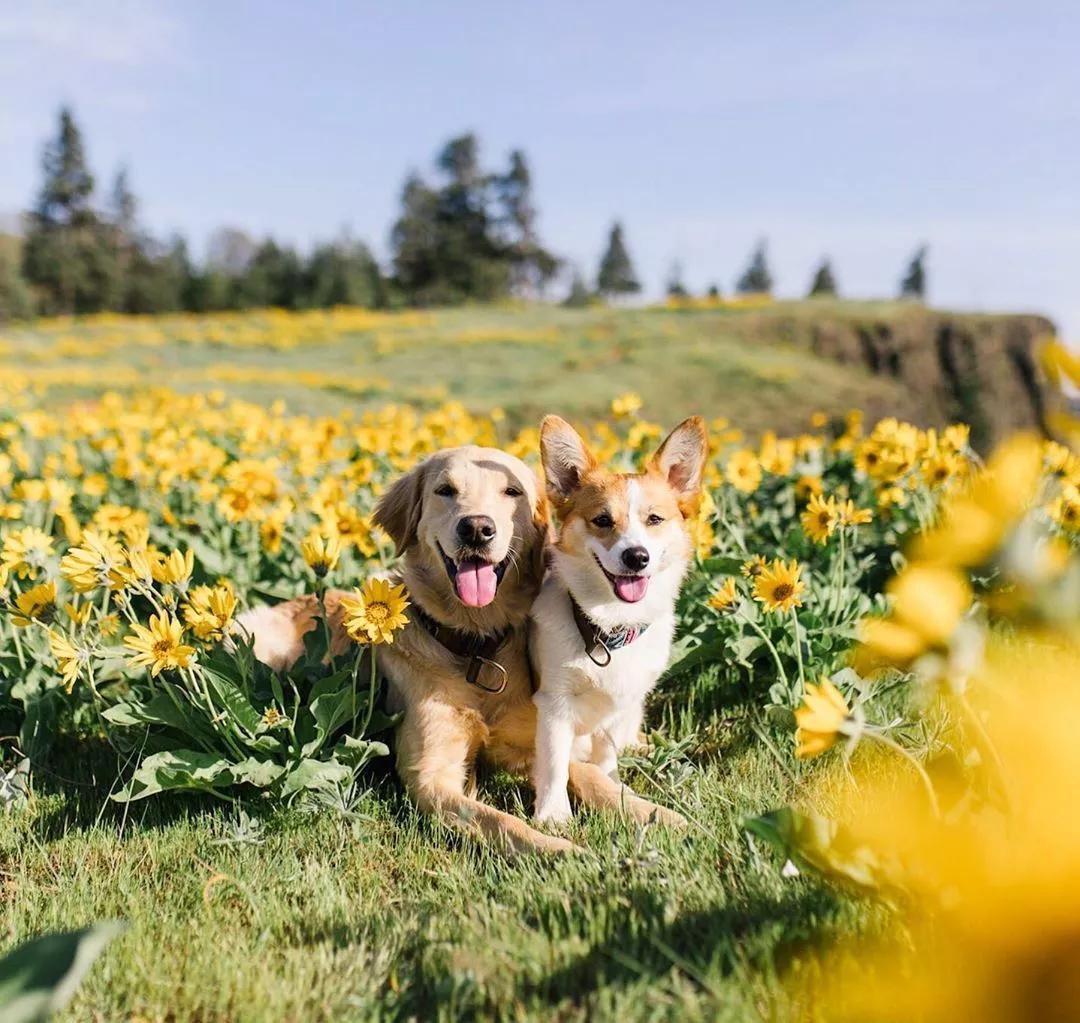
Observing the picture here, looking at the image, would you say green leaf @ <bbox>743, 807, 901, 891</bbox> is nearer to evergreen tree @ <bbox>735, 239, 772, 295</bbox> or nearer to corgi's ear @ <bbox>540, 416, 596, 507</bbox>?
corgi's ear @ <bbox>540, 416, 596, 507</bbox>

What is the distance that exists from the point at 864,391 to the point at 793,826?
2807 cm

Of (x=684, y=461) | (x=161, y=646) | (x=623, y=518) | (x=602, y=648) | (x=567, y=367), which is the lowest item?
(x=567, y=367)

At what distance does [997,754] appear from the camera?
49.8 inches

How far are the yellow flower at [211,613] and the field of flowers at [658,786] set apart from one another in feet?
0.04

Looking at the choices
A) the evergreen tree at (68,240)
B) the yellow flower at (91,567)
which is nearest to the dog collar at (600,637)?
the yellow flower at (91,567)

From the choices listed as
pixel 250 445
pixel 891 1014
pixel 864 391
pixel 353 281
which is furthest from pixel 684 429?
pixel 353 281

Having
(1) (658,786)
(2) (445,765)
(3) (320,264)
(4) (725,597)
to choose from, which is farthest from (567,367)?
(3) (320,264)

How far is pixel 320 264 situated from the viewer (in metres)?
53.1

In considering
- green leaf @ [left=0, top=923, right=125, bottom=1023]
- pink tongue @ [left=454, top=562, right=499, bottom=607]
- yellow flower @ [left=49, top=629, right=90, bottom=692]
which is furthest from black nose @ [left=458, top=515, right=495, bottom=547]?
green leaf @ [left=0, top=923, right=125, bottom=1023]

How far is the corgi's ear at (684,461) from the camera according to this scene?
10.1 feet

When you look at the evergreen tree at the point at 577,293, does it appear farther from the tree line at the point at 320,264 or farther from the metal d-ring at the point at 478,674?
the metal d-ring at the point at 478,674

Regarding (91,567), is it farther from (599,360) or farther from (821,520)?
(599,360)

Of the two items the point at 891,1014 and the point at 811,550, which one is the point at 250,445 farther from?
the point at 891,1014

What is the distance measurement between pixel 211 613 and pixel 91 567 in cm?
39
